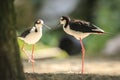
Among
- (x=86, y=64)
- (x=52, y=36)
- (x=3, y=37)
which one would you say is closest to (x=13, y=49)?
(x=3, y=37)

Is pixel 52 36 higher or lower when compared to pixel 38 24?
lower

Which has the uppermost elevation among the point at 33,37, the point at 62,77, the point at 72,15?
the point at 33,37

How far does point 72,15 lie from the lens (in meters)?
14.9

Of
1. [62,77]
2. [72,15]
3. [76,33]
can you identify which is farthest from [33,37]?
[72,15]

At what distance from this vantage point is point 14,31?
3.77 m

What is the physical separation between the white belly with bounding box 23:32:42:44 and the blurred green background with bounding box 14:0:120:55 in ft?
24.4

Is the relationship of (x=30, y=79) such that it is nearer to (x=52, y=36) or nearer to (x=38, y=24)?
(x=38, y=24)

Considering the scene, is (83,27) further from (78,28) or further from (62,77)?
(62,77)

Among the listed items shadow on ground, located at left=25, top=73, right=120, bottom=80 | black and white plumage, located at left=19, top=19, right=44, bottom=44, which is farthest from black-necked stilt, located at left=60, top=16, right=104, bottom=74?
shadow on ground, located at left=25, top=73, right=120, bottom=80

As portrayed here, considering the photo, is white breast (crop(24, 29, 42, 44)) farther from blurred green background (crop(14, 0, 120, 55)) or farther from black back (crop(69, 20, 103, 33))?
blurred green background (crop(14, 0, 120, 55))

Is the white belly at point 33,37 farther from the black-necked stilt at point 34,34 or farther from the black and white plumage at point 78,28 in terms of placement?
the black and white plumage at point 78,28

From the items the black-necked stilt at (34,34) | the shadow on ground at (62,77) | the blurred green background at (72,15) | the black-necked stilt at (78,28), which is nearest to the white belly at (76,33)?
the black-necked stilt at (78,28)

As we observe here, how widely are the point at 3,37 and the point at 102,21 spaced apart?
1012cm

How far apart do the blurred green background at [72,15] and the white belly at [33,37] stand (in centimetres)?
742
